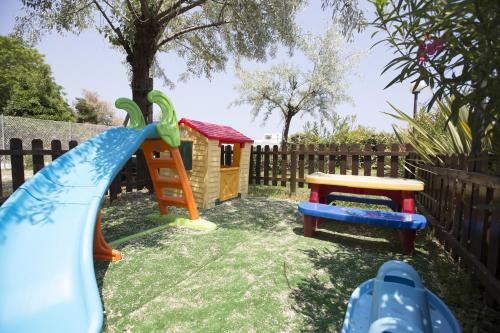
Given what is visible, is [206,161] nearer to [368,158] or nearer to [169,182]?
[169,182]

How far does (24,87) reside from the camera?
985 inches

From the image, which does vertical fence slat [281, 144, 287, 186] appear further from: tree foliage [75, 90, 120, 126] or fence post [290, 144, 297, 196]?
tree foliage [75, 90, 120, 126]

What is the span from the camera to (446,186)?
3.79m

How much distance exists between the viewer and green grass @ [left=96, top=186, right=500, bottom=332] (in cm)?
233

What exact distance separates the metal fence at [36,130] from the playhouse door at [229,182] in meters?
11.4

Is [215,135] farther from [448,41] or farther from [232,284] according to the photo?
[448,41]

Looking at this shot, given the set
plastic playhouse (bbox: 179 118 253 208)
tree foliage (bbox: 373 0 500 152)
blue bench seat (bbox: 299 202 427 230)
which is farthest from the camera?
plastic playhouse (bbox: 179 118 253 208)

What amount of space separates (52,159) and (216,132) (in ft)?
11.1

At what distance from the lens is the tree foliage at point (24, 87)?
23.4 meters

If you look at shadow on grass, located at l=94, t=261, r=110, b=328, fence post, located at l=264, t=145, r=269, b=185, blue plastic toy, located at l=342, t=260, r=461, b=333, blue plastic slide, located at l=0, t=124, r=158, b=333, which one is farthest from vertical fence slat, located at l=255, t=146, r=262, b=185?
blue plastic toy, located at l=342, t=260, r=461, b=333

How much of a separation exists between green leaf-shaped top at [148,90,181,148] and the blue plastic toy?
3.68 meters

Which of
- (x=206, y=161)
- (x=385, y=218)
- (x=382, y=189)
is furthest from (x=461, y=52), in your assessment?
(x=206, y=161)

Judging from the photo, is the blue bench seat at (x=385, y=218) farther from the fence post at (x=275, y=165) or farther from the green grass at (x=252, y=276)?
the fence post at (x=275, y=165)

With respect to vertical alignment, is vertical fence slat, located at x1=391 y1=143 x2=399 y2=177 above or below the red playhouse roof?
below
